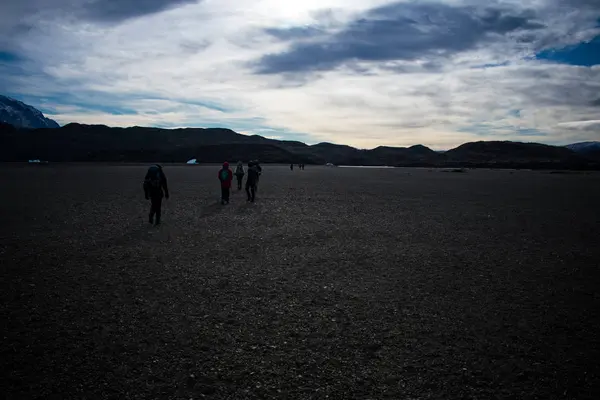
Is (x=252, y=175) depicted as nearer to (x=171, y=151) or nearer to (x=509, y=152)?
(x=171, y=151)

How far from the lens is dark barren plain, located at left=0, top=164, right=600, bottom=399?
398 centimetres

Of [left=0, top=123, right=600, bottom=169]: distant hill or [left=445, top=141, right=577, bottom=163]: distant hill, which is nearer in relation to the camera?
[left=0, top=123, right=600, bottom=169]: distant hill

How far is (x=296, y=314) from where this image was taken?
5645 mm

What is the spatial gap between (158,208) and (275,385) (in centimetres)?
1022

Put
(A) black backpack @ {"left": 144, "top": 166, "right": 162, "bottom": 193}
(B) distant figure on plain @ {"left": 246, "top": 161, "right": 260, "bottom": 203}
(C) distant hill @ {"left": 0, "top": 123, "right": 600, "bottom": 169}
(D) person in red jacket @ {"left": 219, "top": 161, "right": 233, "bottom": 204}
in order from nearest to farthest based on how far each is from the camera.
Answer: (A) black backpack @ {"left": 144, "top": 166, "right": 162, "bottom": 193}
(D) person in red jacket @ {"left": 219, "top": 161, "right": 233, "bottom": 204}
(B) distant figure on plain @ {"left": 246, "top": 161, "right": 260, "bottom": 203}
(C) distant hill @ {"left": 0, "top": 123, "right": 600, "bottom": 169}

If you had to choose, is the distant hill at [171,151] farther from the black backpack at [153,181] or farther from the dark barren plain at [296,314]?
the black backpack at [153,181]

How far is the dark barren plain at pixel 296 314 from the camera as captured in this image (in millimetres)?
3982

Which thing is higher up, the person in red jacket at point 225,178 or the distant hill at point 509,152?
the distant hill at point 509,152

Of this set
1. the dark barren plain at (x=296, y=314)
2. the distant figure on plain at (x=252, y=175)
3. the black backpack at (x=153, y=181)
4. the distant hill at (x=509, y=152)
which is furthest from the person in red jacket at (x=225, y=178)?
the distant hill at (x=509, y=152)

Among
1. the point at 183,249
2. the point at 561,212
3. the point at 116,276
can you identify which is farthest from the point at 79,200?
the point at 561,212

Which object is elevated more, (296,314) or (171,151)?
(171,151)

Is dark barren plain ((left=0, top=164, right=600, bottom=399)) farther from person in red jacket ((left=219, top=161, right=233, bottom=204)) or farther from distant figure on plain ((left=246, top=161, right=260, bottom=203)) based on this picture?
distant figure on plain ((left=246, top=161, right=260, bottom=203))

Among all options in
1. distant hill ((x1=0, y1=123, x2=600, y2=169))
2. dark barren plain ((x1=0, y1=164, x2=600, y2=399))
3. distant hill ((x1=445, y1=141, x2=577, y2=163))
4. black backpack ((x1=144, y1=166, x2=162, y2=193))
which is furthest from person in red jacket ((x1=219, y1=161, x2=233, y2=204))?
distant hill ((x1=445, y1=141, x2=577, y2=163))

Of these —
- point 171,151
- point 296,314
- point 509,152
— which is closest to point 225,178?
point 296,314
